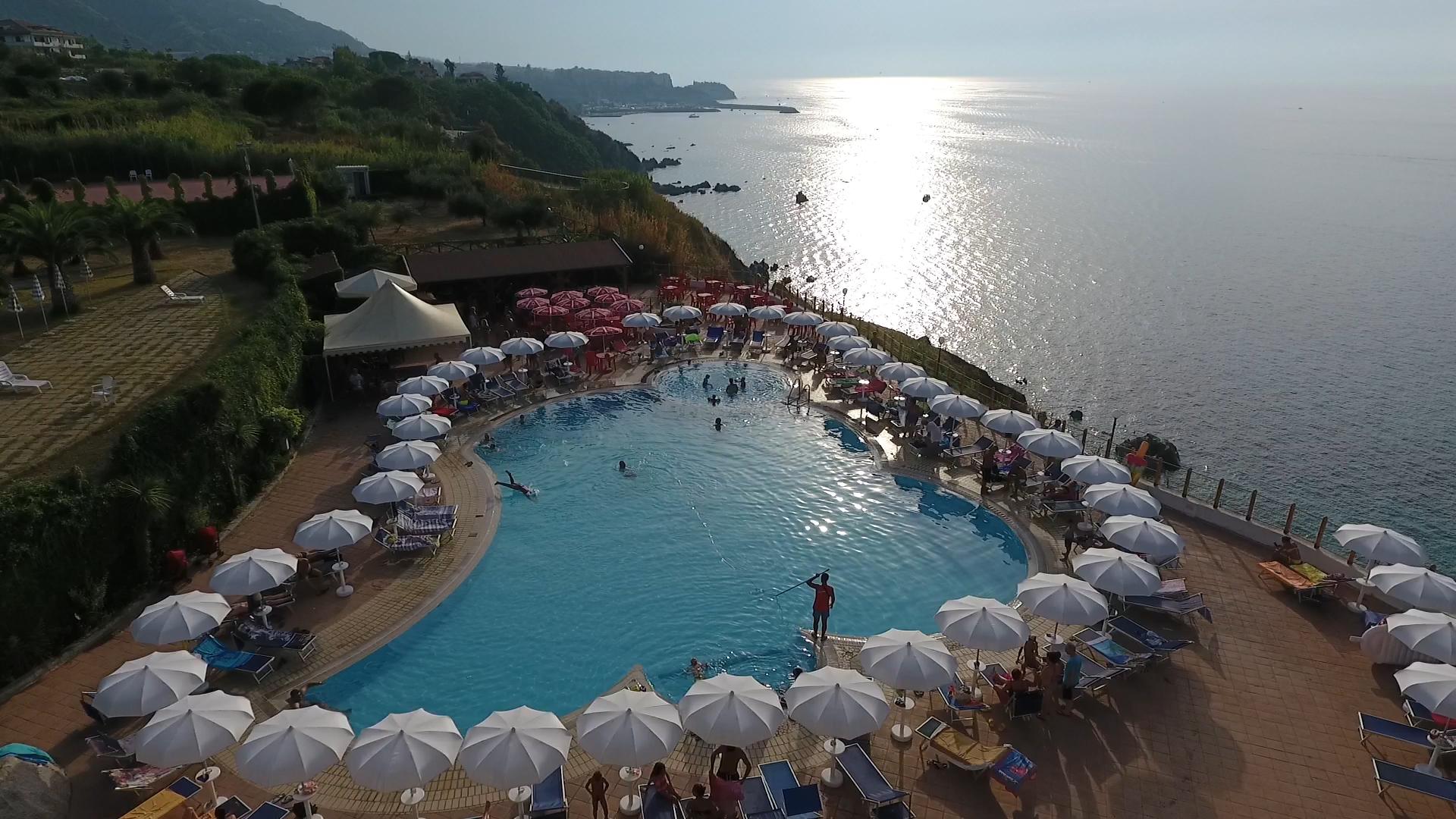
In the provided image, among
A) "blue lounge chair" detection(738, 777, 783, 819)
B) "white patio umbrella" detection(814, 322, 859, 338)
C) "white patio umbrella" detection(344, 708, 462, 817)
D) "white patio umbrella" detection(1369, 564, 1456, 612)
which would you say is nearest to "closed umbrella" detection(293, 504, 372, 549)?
"white patio umbrella" detection(344, 708, 462, 817)

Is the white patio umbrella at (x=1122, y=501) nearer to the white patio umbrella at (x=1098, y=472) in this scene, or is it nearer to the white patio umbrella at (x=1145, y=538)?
the white patio umbrella at (x=1098, y=472)

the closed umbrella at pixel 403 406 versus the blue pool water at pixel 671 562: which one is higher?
the closed umbrella at pixel 403 406

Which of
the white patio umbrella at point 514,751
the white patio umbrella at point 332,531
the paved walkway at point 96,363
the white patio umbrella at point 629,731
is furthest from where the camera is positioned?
the paved walkway at point 96,363

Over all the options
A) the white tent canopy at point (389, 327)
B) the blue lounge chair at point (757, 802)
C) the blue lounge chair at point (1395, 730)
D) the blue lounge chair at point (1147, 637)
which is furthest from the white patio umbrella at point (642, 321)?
the blue lounge chair at point (1395, 730)

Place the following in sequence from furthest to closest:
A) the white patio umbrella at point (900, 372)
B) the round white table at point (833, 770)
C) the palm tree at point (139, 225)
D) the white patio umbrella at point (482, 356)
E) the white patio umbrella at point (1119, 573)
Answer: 1. the palm tree at point (139, 225)
2. the white patio umbrella at point (482, 356)
3. the white patio umbrella at point (900, 372)
4. the white patio umbrella at point (1119, 573)
5. the round white table at point (833, 770)

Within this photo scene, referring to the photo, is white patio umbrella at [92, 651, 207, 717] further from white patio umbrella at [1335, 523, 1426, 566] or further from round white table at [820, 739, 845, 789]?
white patio umbrella at [1335, 523, 1426, 566]

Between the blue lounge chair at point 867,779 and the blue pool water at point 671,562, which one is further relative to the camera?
the blue pool water at point 671,562

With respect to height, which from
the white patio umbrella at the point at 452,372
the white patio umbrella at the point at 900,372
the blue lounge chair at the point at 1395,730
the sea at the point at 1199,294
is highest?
the white patio umbrella at the point at 900,372

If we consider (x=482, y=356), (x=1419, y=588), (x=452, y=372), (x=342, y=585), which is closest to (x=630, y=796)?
(x=342, y=585)
